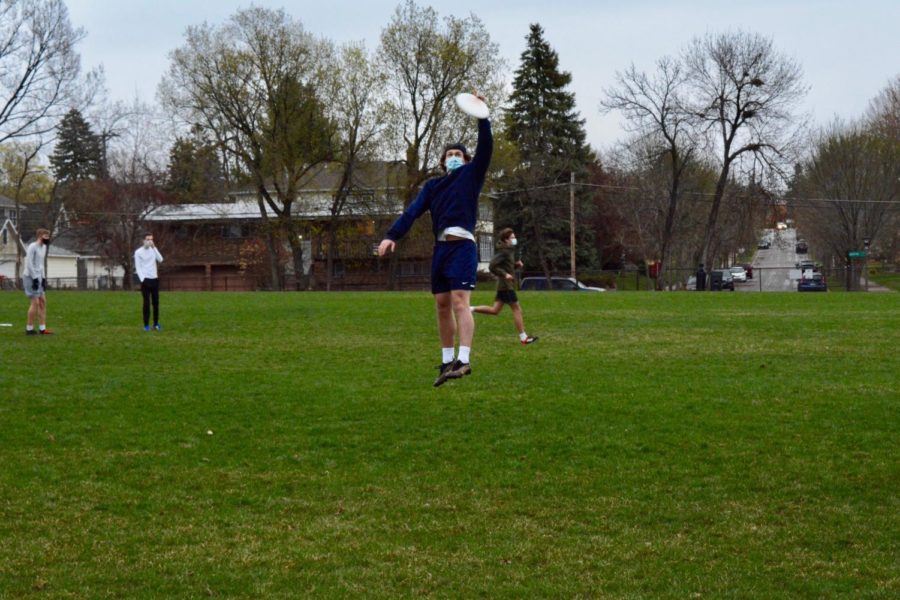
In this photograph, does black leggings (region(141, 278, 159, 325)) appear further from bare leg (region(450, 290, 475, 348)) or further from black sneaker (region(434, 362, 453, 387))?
bare leg (region(450, 290, 475, 348))

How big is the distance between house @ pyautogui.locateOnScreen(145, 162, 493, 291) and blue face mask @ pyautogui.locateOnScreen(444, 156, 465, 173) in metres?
57.6

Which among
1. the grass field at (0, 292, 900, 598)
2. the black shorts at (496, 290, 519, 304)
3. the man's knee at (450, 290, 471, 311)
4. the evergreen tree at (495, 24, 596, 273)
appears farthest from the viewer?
the evergreen tree at (495, 24, 596, 273)

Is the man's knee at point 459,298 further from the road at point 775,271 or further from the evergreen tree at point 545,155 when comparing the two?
the evergreen tree at point 545,155

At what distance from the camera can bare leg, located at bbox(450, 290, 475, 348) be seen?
996cm

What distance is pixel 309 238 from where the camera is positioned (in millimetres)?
75938

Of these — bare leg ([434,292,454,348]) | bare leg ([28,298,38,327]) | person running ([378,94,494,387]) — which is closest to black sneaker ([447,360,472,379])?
person running ([378,94,494,387])

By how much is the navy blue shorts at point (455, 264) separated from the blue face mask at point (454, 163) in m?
0.70

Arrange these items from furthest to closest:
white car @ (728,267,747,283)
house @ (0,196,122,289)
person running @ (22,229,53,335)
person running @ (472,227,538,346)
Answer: house @ (0,196,122,289), white car @ (728,267,747,283), person running @ (22,229,53,335), person running @ (472,227,538,346)

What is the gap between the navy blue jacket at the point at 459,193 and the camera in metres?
9.59

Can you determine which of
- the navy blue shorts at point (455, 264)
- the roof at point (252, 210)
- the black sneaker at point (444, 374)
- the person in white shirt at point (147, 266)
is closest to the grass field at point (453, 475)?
the black sneaker at point (444, 374)

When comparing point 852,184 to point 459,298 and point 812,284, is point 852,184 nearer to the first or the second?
point 812,284

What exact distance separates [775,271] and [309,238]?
4901 cm

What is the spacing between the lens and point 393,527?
7.93 metres

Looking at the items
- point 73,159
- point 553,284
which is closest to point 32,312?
point 553,284
